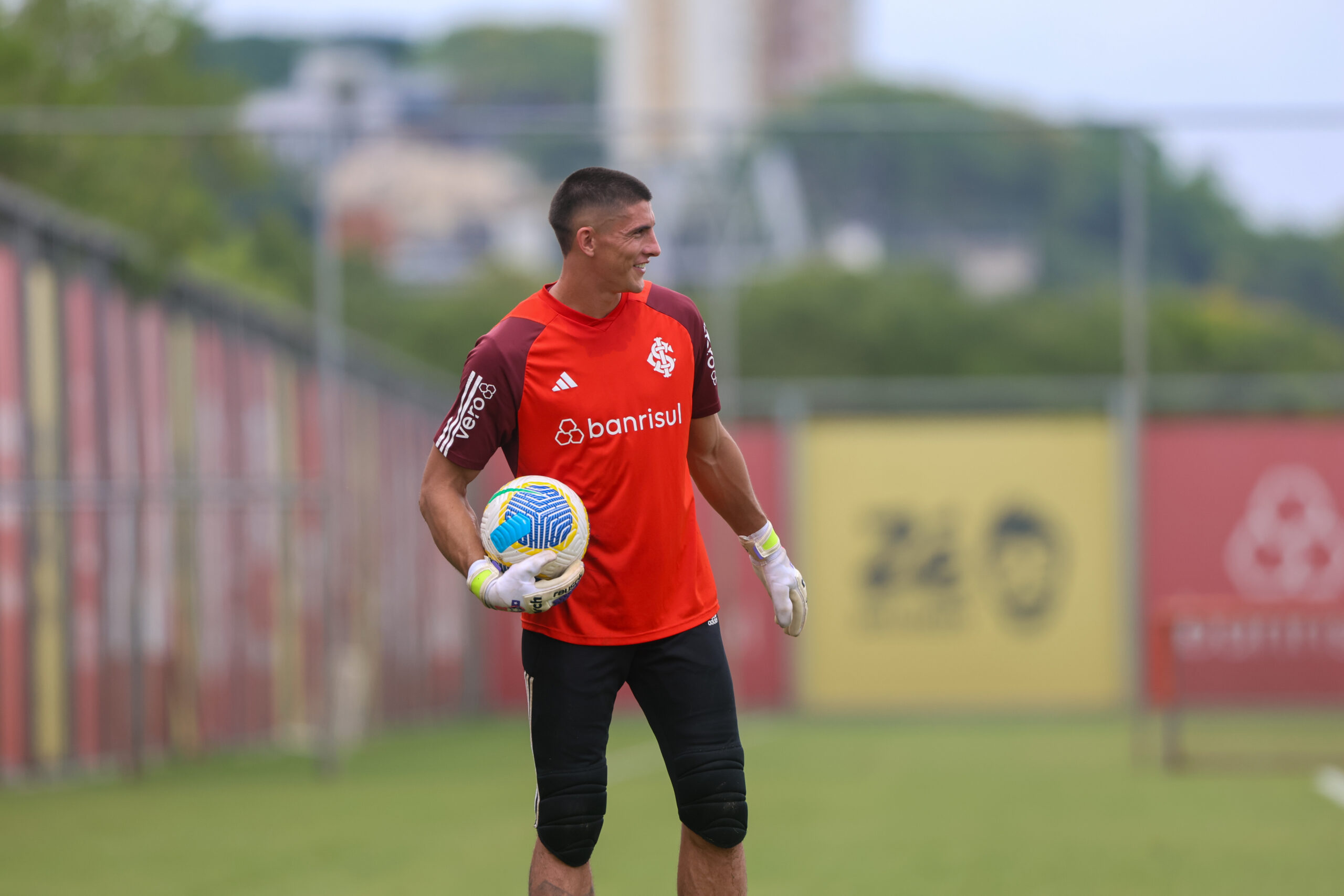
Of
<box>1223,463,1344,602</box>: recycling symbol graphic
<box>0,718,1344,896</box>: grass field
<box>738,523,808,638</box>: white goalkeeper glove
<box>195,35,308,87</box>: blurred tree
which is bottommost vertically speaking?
<box>0,718,1344,896</box>: grass field

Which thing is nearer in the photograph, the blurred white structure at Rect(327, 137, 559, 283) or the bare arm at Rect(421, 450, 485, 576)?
the bare arm at Rect(421, 450, 485, 576)

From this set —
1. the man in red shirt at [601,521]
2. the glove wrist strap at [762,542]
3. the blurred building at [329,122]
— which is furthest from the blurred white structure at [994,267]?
the man in red shirt at [601,521]

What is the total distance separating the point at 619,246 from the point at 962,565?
15856 mm

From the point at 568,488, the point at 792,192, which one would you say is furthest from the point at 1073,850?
the point at 792,192

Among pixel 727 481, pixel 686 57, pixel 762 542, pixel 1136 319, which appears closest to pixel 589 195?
pixel 727 481

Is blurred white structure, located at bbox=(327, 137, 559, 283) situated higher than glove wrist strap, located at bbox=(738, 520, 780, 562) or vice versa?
blurred white structure, located at bbox=(327, 137, 559, 283)

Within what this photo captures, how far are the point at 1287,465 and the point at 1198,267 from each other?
1905 centimetres

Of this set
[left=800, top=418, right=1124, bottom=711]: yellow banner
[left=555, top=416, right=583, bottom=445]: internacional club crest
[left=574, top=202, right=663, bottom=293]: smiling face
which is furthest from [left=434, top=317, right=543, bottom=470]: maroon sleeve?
[left=800, top=418, right=1124, bottom=711]: yellow banner

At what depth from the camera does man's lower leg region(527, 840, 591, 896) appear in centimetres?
515

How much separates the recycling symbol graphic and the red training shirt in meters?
15.7

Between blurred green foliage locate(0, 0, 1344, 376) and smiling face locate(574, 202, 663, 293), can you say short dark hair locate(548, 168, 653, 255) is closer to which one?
smiling face locate(574, 202, 663, 293)

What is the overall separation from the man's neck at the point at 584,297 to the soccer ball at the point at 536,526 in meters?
0.60

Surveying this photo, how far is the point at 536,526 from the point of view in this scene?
16.1 feet

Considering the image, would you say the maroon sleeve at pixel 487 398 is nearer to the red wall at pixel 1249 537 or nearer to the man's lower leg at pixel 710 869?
the man's lower leg at pixel 710 869
